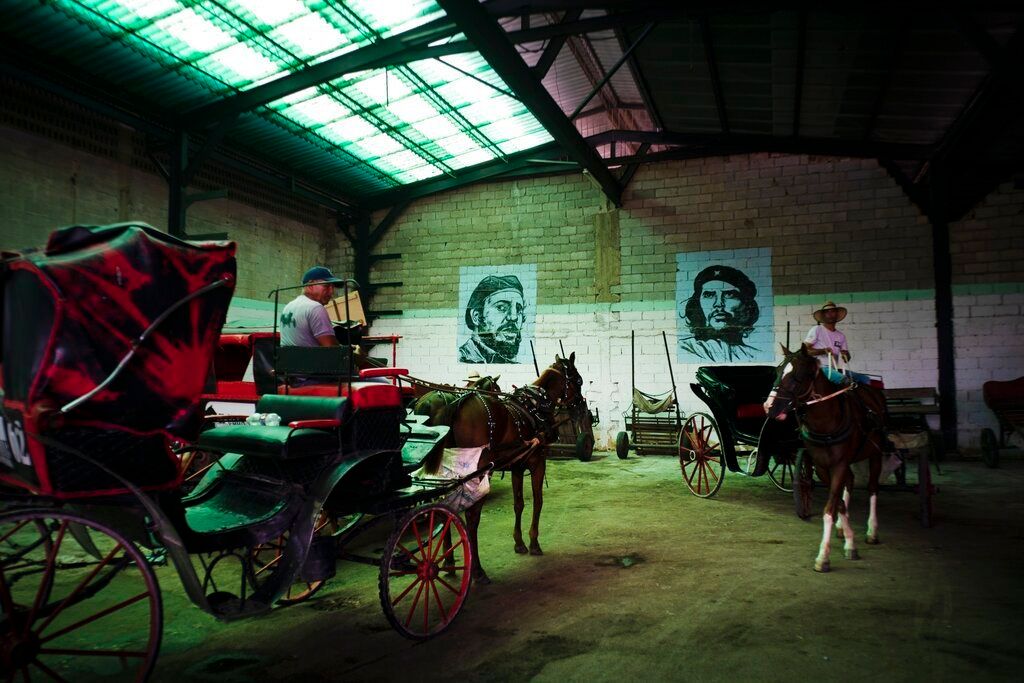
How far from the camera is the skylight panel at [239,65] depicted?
25.1 feet

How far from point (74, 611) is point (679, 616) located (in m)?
3.85

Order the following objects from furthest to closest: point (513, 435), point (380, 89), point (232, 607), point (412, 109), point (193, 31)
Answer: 1. point (412, 109)
2. point (380, 89)
3. point (193, 31)
4. point (513, 435)
5. point (232, 607)

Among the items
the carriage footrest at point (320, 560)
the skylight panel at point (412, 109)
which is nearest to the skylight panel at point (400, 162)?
the skylight panel at point (412, 109)

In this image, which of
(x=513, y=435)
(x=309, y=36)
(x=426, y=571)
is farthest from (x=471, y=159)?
(x=426, y=571)

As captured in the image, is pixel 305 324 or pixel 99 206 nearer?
pixel 305 324

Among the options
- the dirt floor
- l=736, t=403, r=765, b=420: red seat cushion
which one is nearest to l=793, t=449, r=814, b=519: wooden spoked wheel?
the dirt floor

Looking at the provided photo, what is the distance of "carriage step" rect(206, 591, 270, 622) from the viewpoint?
8.99 feet

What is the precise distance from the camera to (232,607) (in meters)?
2.82

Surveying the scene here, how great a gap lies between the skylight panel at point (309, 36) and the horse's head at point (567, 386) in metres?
5.05

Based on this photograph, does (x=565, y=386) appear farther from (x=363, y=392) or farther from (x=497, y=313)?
(x=497, y=313)

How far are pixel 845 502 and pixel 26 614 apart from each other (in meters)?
5.54

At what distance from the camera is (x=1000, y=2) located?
570 centimetres

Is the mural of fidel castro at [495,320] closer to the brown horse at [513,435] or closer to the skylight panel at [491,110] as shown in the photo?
the skylight panel at [491,110]

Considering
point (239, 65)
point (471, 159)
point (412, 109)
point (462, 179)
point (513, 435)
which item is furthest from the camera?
point (462, 179)
